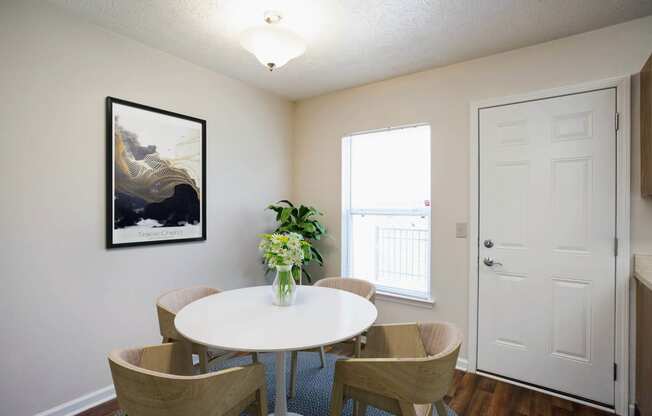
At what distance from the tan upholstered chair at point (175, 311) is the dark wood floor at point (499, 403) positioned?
81cm

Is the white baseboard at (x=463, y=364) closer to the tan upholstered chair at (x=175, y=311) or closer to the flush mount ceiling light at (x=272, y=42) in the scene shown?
the tan upholstered chair at (x=175, y=311)

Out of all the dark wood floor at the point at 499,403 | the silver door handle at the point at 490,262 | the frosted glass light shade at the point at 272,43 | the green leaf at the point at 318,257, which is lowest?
the dark wood floor at the point at 499,403

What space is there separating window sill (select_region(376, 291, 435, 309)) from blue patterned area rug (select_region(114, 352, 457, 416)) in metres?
0.71

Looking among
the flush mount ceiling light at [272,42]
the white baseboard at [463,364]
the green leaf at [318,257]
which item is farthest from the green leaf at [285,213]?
the white baseboard at [463,364]

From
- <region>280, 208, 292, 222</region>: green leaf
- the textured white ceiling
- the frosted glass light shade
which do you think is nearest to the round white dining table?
<region>280, 208, 292, 222</region>: green leaf

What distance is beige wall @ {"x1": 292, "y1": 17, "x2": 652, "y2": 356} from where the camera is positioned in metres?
2.10

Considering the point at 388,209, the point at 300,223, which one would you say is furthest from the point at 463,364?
the point at 300,223

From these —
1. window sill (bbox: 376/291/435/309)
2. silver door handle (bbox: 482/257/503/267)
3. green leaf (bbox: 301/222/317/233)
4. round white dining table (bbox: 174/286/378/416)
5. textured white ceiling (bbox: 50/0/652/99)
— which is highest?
textured white ceiling (bbox: 50/0/652/99)

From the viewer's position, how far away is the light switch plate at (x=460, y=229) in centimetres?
265

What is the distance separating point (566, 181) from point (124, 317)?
327cm

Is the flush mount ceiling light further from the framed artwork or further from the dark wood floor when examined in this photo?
the dark wood floor

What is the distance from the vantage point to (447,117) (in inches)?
108

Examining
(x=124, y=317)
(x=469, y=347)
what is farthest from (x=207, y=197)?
(x=469, y=347)

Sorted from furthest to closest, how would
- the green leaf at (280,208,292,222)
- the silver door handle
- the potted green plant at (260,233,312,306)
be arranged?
the green leaf at (280,208,292,222) → the silver door handle → the potted green plant at (260,233,312,306)
